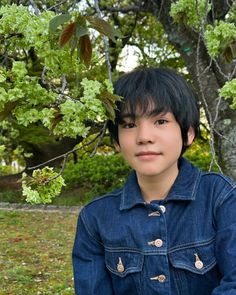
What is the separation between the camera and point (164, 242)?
155cm

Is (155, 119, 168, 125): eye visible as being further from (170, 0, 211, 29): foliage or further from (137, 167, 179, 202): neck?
(170, 0, 211, 29): foliage

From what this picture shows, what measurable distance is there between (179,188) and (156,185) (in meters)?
0.08

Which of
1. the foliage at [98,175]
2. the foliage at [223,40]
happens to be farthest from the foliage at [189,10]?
the foliage at [98,175]

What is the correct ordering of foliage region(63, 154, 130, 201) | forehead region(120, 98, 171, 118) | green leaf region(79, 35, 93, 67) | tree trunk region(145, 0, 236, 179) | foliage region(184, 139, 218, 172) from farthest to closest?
foliage region(63, 154, 130, 201) < foliage region(184, 139, 218, 172) < tree trunk region(145, 0, 236, 179) < forehead region(120, 98, 171, 118) < green leaf region(79, 35, 93, 67)

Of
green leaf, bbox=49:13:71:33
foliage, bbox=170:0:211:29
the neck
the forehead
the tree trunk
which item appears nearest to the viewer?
green leaf, bbox=49:13:71:33

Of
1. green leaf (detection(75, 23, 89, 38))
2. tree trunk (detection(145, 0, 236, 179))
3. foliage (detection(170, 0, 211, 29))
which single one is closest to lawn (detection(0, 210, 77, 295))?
tree trunk (detection(145, 0, 236, 179))

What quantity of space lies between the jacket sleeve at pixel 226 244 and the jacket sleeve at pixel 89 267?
0.39 m

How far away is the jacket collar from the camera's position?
1.59 m

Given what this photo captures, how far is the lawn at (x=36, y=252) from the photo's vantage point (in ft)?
14.5

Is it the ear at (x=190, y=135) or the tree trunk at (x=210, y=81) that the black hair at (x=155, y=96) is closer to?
the ear at (x=190, y=135)

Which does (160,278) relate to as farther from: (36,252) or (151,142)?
(36,252)

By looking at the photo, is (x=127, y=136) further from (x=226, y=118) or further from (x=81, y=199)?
(x=81, y=199)

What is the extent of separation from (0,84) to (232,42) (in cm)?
99

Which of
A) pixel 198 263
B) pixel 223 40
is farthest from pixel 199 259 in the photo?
pixel 223 40
